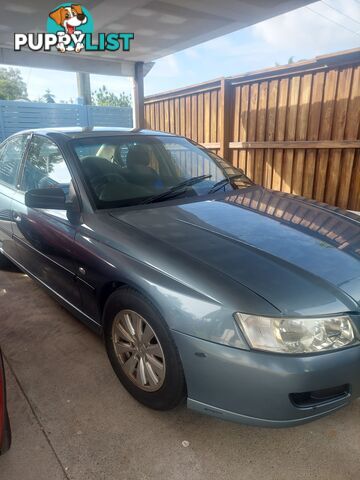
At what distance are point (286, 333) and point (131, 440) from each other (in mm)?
1019

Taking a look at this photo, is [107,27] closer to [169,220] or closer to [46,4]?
[46,4]

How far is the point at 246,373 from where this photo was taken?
154cm

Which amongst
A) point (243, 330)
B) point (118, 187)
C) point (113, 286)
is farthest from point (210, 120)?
point (243, 330)

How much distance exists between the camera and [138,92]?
26.9ft

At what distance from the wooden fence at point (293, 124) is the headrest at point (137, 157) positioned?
327 cm

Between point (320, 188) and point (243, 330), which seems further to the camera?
point (320, 188)

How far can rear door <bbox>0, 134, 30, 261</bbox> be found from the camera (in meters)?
3.35

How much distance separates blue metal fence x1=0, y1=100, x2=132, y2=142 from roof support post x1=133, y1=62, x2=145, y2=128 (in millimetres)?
4337

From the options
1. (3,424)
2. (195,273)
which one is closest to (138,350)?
(195,273)

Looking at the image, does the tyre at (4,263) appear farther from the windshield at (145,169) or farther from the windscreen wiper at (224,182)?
the windscreen wiper at (224,182)

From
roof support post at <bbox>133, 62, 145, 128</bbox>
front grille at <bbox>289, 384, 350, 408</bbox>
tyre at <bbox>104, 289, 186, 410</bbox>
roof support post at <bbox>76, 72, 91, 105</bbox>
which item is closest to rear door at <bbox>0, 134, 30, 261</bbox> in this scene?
tyre at <bbox>104, 289, 186, 410</bbox>

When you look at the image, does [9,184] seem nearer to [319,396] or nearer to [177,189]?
[177,189]

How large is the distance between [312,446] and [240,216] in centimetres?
135

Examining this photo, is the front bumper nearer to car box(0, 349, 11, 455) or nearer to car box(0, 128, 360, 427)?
car box(0, 128, 360, 427)
